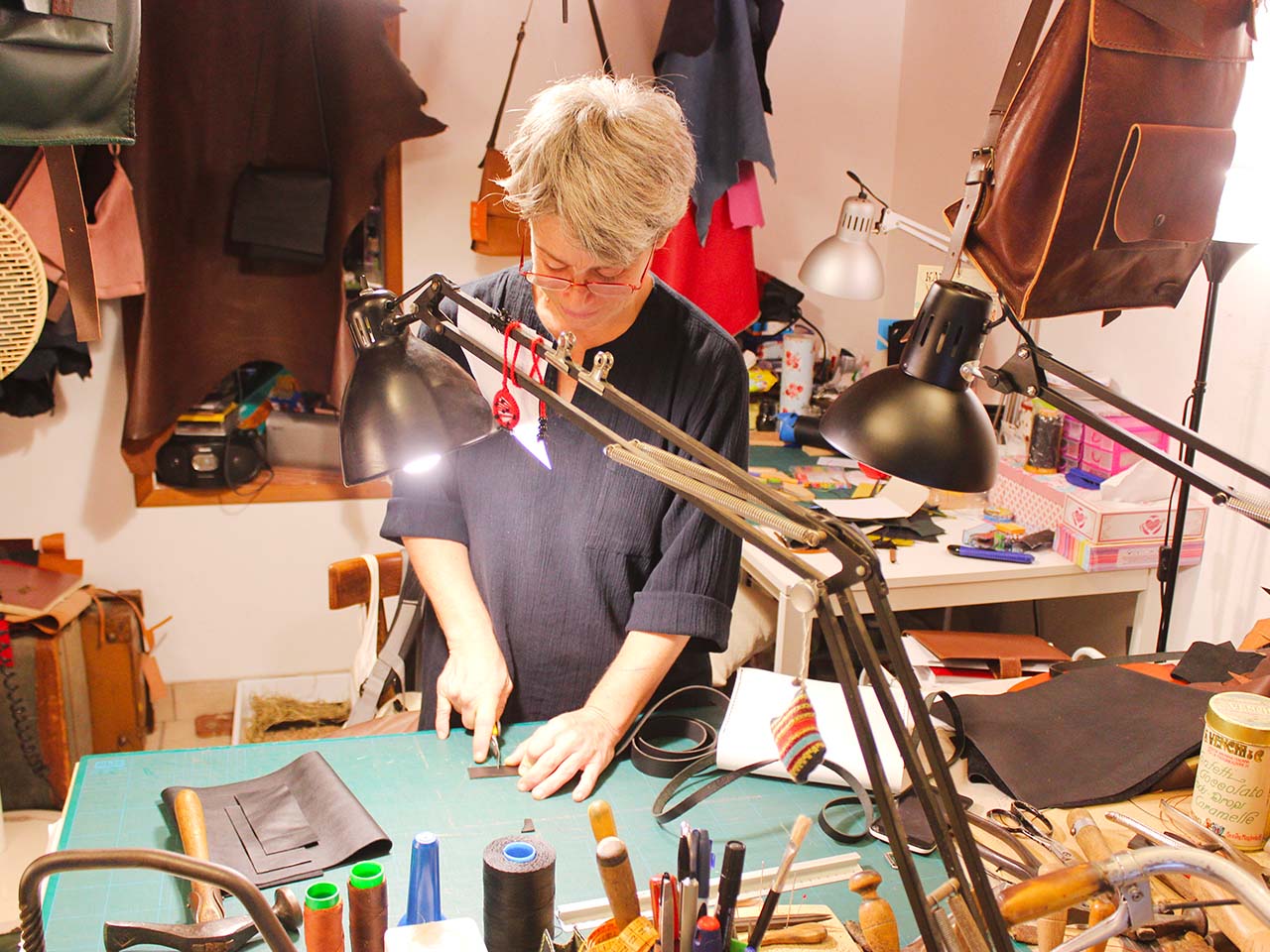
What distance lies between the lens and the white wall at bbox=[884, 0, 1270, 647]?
2145 mm

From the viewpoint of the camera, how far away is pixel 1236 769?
3.81 feet

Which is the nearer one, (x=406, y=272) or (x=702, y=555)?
(x=702, y=555)

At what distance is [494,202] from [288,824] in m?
2.22

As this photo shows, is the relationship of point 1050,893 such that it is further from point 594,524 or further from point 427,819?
point 594,524

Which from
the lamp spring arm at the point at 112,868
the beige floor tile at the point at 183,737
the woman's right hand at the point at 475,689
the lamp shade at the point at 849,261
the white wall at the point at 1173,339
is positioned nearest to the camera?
the lamp spring arm at the point at 112,868

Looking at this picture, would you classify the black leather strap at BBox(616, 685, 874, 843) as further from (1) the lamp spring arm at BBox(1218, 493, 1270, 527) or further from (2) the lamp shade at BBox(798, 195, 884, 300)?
(2) the lamp shade at BBox(798, 195, 884, 300)

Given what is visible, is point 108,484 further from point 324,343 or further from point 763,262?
point 763,262

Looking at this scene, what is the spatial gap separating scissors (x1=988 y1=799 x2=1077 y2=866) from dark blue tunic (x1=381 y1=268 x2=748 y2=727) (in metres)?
0.44

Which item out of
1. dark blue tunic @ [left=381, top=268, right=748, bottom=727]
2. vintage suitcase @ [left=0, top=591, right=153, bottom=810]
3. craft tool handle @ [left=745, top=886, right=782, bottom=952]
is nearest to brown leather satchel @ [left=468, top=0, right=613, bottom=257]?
vintage suitcase @ [left=0, top=591, right=153, bottom=810]

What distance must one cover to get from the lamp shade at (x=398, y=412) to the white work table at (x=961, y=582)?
1.35 meters

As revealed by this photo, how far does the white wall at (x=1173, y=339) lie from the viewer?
2.14m

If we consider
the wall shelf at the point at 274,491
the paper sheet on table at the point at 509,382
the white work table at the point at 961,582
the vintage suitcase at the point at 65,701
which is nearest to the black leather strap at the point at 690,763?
the paper sheet on table at the point at 509,382

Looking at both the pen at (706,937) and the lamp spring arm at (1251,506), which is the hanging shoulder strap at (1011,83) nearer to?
the lamp spring arm at (1251,506)

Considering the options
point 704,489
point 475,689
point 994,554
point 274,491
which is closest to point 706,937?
point 704,489
